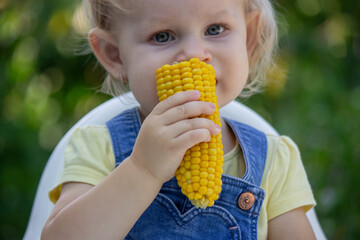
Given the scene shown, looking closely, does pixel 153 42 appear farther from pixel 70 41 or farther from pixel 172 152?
pixel 70 41

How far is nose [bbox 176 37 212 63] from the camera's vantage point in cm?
97

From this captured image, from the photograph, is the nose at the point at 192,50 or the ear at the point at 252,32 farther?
the ear at the point at 252,32

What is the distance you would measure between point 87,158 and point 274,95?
128 cm

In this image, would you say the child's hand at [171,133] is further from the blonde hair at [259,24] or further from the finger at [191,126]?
the blonde hair at [259,24]

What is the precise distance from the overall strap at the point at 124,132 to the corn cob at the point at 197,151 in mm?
214

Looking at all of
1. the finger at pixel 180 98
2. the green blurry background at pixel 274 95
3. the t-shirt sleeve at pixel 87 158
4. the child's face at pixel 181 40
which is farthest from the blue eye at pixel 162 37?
the green blurry background at pixel 274 95

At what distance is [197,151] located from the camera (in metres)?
0.90

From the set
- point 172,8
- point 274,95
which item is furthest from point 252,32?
point 274,95

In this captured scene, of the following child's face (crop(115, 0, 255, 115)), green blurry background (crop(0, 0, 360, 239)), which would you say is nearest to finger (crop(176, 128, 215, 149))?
child's face (crop(115, 0, 255, 115))

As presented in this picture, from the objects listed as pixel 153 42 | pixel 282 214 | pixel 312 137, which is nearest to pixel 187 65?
pixel 153 42

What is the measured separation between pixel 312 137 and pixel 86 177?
1220 millimetres

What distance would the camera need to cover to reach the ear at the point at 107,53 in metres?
1.16

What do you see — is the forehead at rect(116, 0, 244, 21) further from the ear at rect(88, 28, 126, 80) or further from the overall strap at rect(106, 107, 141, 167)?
the overall strap at rect(106, 107, 141, 167)

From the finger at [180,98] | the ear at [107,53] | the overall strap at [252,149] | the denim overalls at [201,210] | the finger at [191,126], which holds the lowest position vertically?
the denim overalls at [201,210]
